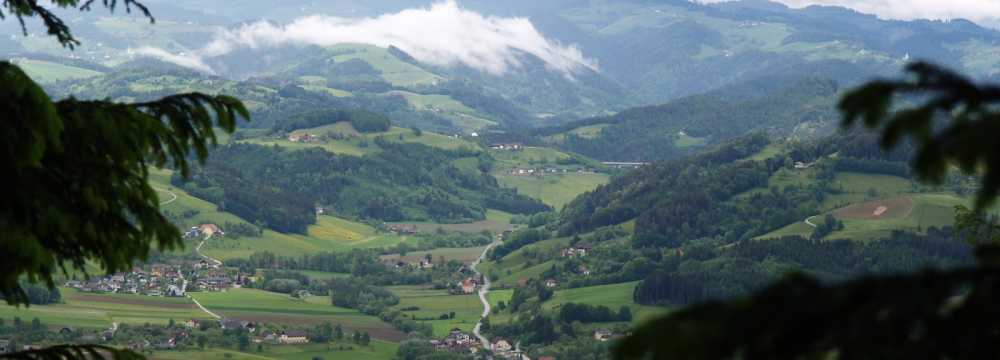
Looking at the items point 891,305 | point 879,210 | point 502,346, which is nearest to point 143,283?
point 502,346

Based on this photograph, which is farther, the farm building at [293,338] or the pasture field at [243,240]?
the pasture field at [243,240]

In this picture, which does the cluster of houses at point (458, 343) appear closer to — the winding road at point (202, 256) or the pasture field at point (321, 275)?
the winding road at point (202, 256)

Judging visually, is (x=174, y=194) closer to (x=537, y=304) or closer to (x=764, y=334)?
(x=537, y=304)

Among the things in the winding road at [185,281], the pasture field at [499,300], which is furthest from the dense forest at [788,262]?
the winding road at [185,281]

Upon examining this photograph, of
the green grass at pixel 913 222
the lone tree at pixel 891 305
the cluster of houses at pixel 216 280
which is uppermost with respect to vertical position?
the lone tree at pixel 891 305

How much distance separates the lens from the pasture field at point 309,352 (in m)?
100

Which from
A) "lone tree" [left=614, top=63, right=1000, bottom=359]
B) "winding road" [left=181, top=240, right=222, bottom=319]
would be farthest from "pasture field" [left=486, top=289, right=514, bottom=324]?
"lone tree" [left=614, top=63, right=1000, bottom=359]

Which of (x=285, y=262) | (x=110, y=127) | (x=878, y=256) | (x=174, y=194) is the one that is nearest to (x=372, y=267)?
(x=285, y=262)

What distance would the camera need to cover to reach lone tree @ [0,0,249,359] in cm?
1034

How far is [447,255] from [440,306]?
136 feet

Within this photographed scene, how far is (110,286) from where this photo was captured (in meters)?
136

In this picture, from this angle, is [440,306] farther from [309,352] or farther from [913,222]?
→ [913,222]

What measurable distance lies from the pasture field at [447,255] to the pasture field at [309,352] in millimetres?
60544

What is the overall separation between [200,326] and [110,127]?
10699 cm
